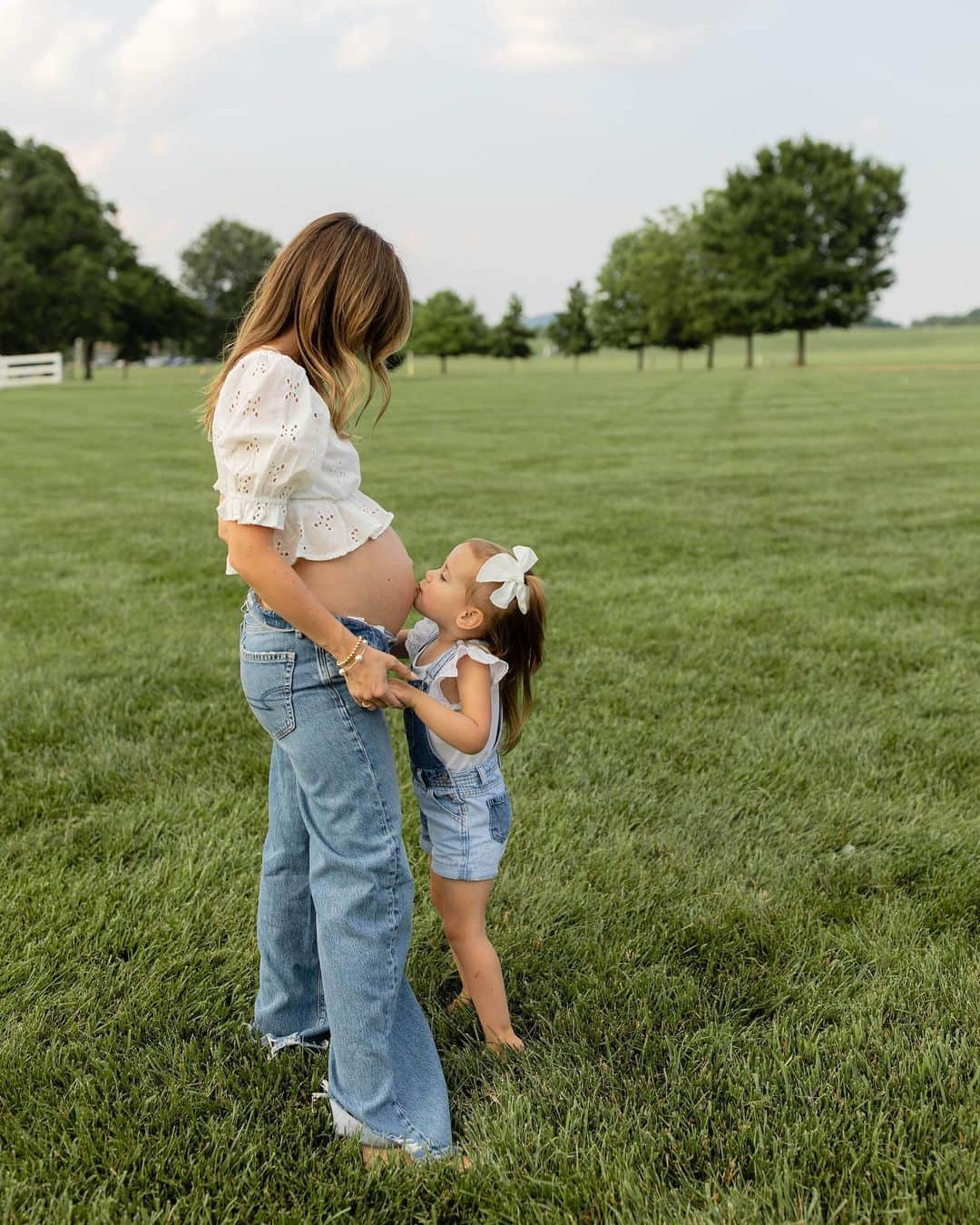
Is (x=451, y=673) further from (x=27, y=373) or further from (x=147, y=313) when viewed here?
(x=147, y=313)

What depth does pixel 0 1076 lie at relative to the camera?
90.7 inches

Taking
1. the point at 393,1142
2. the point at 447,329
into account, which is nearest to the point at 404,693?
the point at 393,1142

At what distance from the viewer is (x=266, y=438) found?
73.6 inches

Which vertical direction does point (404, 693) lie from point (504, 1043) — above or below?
above

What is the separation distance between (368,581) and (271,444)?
353mm

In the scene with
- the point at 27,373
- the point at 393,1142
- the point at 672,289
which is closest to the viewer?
the point at 393,1142

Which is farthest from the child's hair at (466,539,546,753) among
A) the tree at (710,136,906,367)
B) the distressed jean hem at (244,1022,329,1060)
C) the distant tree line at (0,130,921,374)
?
the tree at (710,136,906,367)

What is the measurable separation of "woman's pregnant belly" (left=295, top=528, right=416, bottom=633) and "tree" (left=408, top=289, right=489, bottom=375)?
85041 millimetres

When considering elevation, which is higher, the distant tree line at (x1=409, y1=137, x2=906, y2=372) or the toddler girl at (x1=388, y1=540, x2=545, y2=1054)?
the distant tree line at (x1=409, y1=137, x2=906, y2=372)

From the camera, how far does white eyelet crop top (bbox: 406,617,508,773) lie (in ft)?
7.20

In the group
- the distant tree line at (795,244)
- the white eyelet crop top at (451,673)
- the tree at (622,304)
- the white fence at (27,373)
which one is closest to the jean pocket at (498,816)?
the white eyelet crop top at (451,673)

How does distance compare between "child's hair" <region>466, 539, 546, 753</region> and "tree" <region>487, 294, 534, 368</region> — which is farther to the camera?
"tree" <region>487, 294, 534, 368</region>

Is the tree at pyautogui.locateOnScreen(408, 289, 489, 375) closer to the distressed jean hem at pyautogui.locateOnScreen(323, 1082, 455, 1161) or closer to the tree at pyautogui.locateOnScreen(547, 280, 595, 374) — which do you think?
the tree at pyautogui.locateOnScreen(547, 280, 595, 374)

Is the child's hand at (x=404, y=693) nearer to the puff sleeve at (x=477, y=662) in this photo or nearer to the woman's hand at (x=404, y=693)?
the woman's hand at (x=404, y=693)
